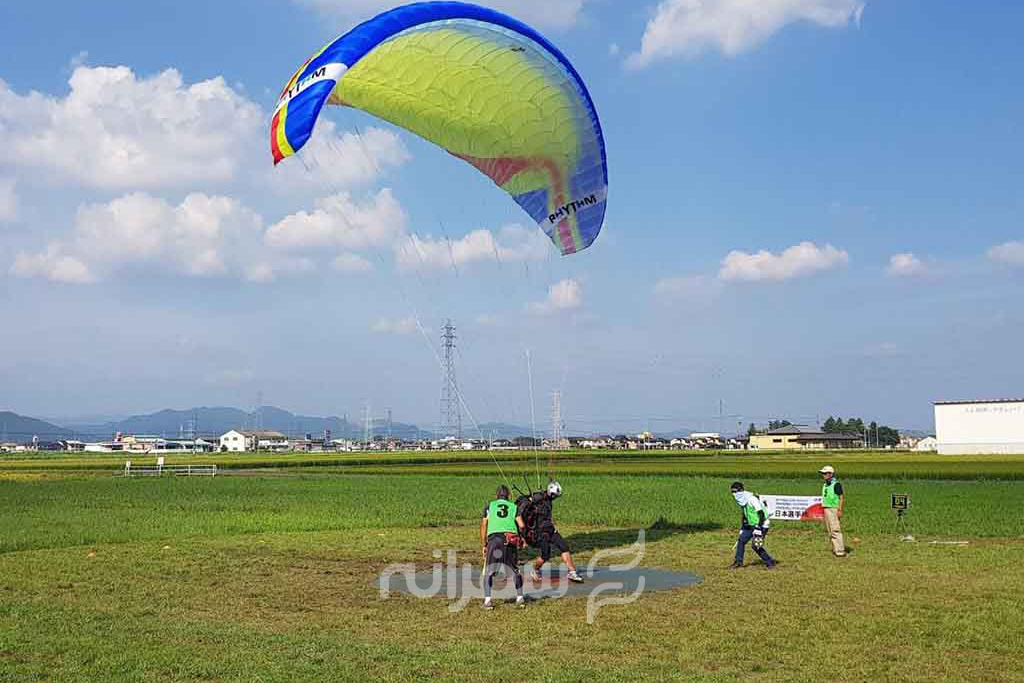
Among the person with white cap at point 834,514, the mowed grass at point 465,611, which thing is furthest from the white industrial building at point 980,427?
the person with white cap at point 834,514

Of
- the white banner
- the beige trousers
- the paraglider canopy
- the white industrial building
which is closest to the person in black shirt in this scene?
the paraglider canopy

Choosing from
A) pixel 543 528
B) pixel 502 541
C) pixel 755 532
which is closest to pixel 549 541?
pixel 543 528

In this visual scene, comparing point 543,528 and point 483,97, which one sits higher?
point 483,97

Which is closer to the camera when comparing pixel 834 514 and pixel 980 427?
pixel 834 514

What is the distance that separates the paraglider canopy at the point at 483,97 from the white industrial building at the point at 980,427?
2999 inches

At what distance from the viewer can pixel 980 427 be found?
267 ft

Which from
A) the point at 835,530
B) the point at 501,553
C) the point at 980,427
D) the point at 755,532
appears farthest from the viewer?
the point at 980,427

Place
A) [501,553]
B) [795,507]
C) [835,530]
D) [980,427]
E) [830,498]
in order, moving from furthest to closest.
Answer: [980,427]
[795,507]
[830,498]
[835,530]
[501,553]

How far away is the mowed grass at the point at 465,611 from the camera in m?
8.73

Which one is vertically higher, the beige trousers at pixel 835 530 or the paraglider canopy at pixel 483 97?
the paraglider canopy at pixel 483 97

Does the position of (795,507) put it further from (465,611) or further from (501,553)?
(465,611)

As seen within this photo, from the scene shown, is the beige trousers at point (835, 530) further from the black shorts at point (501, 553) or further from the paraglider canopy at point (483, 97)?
the black shorts at point (501, 553)

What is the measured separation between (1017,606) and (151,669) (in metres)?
10.4

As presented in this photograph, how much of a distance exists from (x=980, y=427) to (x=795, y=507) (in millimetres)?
68644
